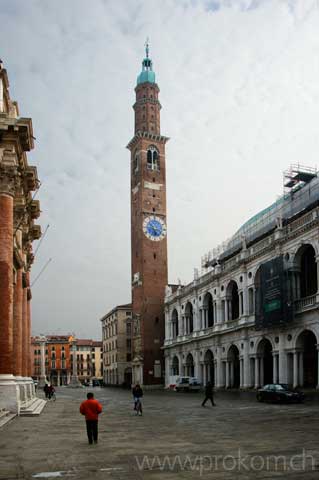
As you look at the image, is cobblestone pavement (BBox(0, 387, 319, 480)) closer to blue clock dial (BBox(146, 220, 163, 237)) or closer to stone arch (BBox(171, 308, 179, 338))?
stone arch (BBox(171, 308, 179, 338))

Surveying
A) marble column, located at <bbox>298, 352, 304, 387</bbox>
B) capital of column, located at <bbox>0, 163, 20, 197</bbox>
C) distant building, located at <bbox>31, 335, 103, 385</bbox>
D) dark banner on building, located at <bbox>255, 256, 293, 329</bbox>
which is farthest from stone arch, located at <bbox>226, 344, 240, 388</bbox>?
distant building, located at <bbox>31, 335, 103, 385</bbox>

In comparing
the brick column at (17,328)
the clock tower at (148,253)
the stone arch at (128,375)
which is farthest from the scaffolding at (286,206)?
the stone arch at (128,375)

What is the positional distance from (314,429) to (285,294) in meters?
26.8

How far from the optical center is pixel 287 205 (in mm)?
58031

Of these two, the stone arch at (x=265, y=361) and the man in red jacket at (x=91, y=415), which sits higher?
the man in red jacket at (x=91, y=415)

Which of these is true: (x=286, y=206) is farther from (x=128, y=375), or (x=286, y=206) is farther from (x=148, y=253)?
(x=128, y=375)

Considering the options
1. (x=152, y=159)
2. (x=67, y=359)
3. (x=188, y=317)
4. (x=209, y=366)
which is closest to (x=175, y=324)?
(x=188, y=317)

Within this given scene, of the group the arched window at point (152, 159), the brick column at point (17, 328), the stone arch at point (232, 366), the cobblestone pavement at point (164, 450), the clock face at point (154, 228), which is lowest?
the stone arch at point (232, 366)

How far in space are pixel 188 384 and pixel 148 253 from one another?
77.8ft

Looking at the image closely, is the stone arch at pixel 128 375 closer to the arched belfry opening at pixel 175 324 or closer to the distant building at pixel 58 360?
the arched belfry opening at pixel 175 324

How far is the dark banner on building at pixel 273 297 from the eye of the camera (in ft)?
145

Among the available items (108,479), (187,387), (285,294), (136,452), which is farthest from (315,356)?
(108,479)

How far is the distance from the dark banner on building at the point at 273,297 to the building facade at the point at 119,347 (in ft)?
161

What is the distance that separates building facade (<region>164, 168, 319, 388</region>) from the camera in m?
43.6
